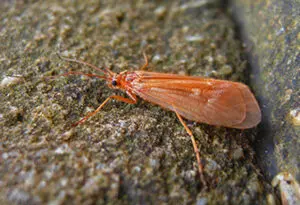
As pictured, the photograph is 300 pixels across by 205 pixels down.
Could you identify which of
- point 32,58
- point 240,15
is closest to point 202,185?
point 32,58

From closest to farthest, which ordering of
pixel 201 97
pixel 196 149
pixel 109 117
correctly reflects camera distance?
1. pixel 196 149
2. pixel 109 117
3. pixel 201 97

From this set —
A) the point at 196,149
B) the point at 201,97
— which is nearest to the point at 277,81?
the point at 201,97

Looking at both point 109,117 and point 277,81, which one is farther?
point 277,81

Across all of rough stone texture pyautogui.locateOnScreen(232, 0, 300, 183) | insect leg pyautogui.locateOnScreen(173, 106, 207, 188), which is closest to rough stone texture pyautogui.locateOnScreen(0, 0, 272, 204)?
insect leg pyautogui.locateOnScreen(173, 106, 207, 188)

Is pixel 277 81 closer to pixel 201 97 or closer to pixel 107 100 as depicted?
pixel 201 97

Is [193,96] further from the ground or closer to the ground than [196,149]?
further from the ground

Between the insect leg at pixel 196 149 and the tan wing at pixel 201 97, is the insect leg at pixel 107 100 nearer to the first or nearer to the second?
the tan wing at pixel 201 97
